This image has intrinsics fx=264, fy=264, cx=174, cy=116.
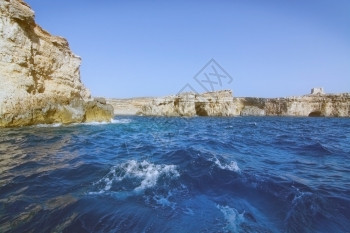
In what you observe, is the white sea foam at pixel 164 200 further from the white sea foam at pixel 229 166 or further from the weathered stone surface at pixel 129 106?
the weathered stone surface at pixel 129 106

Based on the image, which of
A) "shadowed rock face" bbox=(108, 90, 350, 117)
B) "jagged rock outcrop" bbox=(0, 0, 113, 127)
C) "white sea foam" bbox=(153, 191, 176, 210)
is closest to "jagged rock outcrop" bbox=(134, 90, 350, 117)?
"shadowed rock face" bbox=(108, 90, 350, 117)

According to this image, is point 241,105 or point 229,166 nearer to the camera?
point 229,166

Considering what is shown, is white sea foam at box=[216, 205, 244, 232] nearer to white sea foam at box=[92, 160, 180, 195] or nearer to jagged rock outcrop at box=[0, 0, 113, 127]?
white sea foam at box=[92, 160, 180, 195]

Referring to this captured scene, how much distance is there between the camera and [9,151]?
10672 mm

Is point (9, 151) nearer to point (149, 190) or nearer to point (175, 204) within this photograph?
point (149, 190)

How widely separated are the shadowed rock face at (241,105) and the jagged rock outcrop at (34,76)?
115 feet

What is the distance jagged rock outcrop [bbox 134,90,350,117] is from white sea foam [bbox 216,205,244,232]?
60.4 m

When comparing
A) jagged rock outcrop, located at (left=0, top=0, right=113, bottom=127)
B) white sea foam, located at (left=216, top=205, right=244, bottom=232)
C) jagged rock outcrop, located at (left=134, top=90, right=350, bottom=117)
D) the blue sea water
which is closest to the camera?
white sea foam, located at (left=216, top=205, right=244, bottom=232)

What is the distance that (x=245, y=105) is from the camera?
90.0 metres

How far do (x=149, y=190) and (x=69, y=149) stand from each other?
22.1ft

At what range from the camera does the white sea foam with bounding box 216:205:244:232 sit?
4.59 meters

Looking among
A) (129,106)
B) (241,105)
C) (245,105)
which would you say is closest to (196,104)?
(241,105)

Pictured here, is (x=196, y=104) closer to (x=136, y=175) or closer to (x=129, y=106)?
(x=129, y=106)

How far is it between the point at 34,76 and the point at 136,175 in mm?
23289
